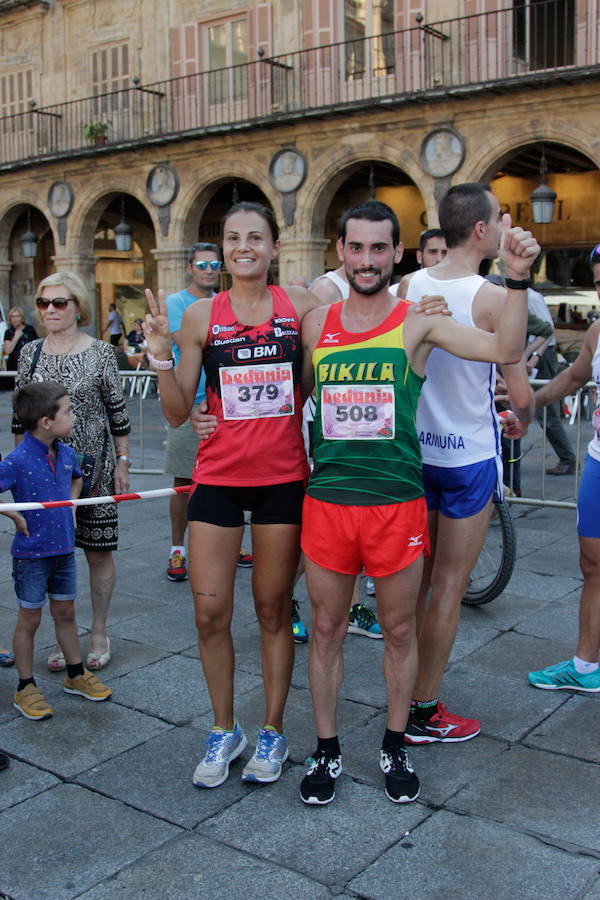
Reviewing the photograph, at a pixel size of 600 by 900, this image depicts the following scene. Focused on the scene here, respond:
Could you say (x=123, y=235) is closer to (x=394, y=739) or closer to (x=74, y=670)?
(x=74, y=670)

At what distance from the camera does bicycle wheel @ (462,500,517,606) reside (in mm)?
4914

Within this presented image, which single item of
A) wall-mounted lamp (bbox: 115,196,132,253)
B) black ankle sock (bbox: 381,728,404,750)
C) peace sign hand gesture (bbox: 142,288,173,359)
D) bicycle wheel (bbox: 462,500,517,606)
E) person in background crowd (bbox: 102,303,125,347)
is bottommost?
black ankle sock (bbox: 381,728,404,750)

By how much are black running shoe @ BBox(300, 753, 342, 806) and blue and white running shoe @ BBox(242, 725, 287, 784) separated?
0.13m

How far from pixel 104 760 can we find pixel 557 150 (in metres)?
16.2

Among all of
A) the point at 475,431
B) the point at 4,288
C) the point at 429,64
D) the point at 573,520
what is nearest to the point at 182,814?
the point at 475,431

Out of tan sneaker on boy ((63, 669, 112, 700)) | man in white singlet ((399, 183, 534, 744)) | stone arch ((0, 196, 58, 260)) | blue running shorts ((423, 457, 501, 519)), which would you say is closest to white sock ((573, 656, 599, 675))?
man in white singlet ((399, 183, 534, 744))

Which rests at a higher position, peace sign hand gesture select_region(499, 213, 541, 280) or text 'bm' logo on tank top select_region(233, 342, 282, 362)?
peace sign hand gesture select_region(499, 213, 541, 280)

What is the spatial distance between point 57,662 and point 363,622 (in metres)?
1.50

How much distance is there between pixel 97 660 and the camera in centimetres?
419

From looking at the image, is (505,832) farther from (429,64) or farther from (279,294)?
(429,64)

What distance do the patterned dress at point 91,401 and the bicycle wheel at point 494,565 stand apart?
78.9 inches

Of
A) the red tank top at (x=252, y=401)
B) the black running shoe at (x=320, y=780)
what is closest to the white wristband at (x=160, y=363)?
the red tank top at (x=252, y=401)

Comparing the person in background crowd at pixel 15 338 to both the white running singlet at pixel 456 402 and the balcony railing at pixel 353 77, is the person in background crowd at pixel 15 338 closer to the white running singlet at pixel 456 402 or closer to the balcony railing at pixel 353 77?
Answer: the balcony railing at pixel 353 77

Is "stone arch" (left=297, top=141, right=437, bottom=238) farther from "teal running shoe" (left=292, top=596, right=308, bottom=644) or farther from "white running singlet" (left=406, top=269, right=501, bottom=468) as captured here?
"white running singlet" (left=406, top=269, right=501, bottom=468)
